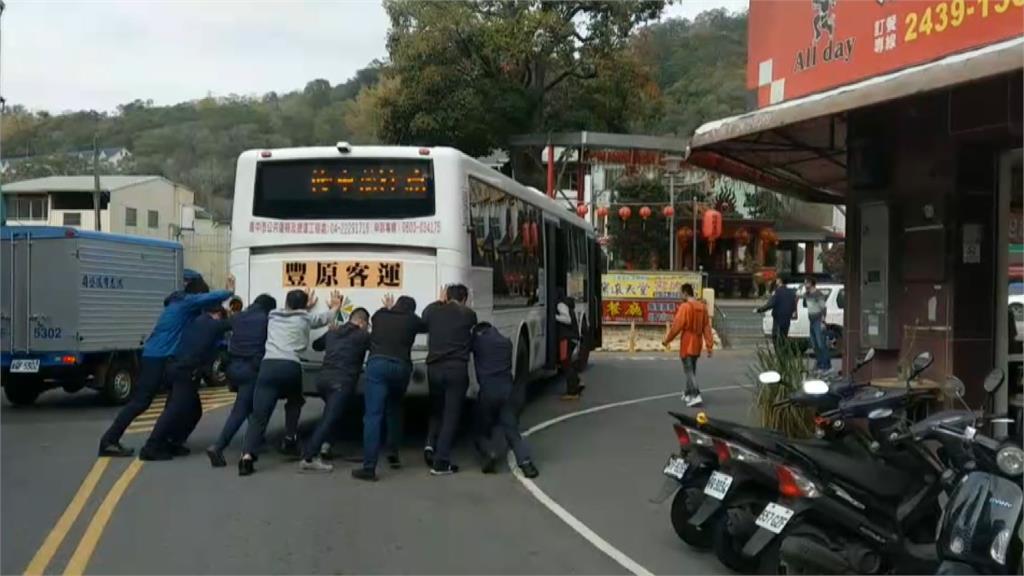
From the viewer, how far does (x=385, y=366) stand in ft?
30.9

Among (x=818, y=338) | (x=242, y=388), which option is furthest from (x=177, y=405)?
(x=818, y=338)

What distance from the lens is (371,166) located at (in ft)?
35.1

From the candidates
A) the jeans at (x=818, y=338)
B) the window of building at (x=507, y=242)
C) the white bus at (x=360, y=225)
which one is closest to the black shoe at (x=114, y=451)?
the white bus at (x=360, y=225)

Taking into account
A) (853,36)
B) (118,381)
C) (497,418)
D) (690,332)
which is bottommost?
(118,381)

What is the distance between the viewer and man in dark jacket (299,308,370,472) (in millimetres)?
9586

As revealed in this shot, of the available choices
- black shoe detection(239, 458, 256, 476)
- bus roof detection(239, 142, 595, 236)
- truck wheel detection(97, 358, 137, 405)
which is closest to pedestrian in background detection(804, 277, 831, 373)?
bus roof detection(239, 142, 595, 236)

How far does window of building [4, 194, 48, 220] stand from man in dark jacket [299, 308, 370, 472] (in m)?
52.0

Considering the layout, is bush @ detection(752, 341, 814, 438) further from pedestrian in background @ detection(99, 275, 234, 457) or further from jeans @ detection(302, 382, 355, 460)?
pedestrian in background @ detection(99, 275, 234, 457)

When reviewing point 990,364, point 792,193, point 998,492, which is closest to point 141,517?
point 998,492

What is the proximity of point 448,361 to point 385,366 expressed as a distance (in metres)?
0.60

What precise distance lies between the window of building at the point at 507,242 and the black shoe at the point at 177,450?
3.58m

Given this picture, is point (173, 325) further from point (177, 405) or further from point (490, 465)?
point (490, 465)

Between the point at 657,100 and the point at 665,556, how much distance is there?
31539mm

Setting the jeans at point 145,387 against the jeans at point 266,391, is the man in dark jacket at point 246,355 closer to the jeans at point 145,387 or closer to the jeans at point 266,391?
the jeans at point 266,391
